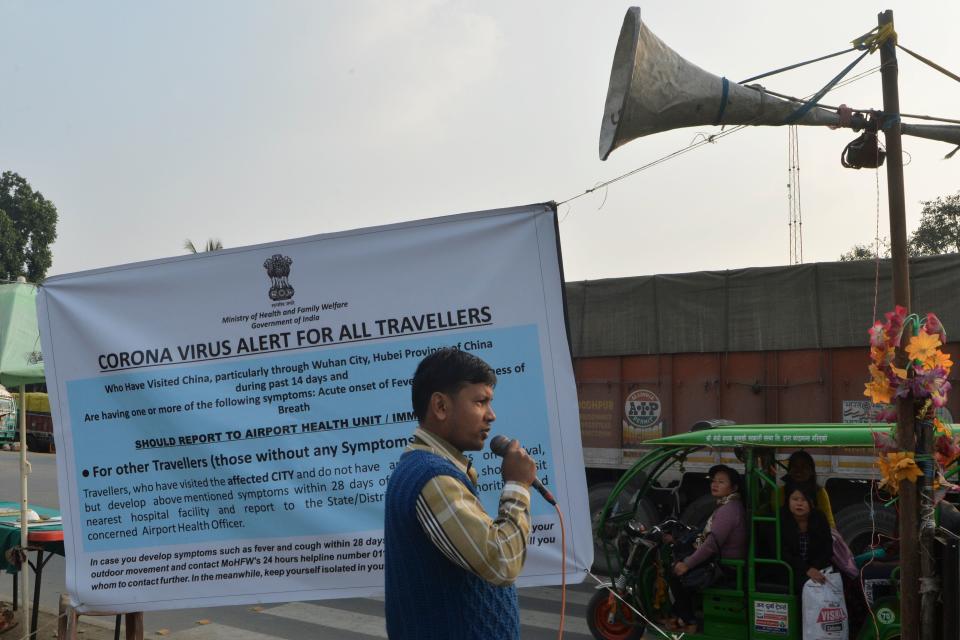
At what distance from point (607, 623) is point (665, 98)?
4.29m

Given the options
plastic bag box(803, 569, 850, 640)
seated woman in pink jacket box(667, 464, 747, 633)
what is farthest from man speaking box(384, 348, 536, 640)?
seated woman in pink jacket box(667, 464, 747, 633)

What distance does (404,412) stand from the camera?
11.6 feet

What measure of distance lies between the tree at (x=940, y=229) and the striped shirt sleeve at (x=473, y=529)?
2753cm

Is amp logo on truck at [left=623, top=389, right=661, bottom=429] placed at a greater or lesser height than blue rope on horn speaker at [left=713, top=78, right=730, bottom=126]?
lesser

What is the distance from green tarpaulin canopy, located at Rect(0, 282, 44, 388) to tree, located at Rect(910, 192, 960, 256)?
2618 cm

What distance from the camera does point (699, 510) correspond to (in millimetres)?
8977

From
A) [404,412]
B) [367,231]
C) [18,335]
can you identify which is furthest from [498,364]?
[18,335]

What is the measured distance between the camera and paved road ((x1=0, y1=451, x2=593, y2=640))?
711 centimetres

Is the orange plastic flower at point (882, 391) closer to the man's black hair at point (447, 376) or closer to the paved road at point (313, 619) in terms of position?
the man's black hair at point (447, 376)

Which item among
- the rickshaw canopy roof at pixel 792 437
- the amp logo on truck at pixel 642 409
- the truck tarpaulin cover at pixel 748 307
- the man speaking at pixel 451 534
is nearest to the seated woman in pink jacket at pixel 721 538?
the rickshaw canopy roof at pixel 792 437

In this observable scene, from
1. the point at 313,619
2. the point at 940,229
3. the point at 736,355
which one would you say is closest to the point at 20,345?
the point at 313,619

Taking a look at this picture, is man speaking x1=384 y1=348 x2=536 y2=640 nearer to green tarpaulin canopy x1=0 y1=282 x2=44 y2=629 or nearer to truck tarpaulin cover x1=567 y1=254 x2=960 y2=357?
green tarpaulin canopy x1=0 y1=282 x2=44 y2=629

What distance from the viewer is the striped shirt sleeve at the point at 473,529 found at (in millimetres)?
1947

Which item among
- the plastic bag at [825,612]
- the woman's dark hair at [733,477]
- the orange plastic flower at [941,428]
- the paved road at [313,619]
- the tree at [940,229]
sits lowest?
the paved road at [313,619]
